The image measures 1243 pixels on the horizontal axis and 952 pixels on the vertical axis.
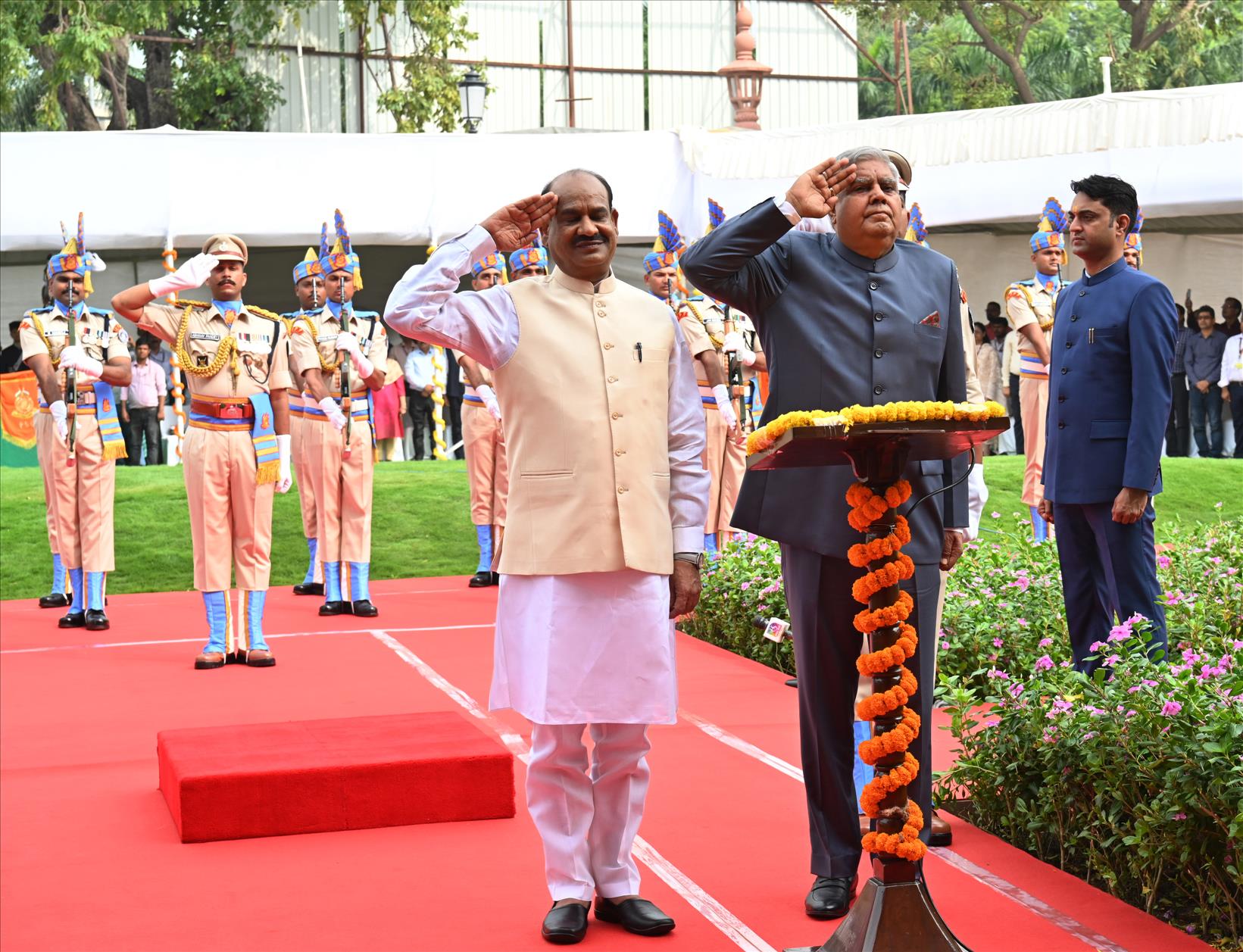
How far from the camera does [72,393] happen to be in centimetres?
1045

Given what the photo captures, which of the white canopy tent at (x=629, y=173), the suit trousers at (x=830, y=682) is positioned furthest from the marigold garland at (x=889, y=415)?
the white canopy tent at (x=629, y=173)

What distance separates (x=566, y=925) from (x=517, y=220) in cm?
185

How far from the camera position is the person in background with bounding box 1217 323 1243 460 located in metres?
16.9

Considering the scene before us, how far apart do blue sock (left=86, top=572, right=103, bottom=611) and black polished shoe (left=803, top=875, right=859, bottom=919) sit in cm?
726

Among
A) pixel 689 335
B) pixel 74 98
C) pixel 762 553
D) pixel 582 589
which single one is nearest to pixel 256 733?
pixel 582 589

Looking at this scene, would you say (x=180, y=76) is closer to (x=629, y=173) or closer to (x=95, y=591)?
(x=629, y=173)

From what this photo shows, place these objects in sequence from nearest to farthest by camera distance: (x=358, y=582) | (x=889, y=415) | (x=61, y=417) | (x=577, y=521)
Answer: (x=889, y=415), (x=577, y=521), (x=61, y=417), (x=358, y=582)

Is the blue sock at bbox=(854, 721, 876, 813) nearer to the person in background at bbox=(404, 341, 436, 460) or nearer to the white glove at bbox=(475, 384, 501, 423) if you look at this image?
the white glove at bbox=(475, 384, 501, 423)

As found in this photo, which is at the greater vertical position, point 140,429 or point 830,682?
point 830,682

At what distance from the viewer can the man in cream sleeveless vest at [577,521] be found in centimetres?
428

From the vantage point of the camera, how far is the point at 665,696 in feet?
14.3

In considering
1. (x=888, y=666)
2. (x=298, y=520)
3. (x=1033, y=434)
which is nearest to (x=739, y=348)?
(x=1033, y=434)

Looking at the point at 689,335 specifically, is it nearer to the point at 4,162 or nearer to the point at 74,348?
the point at 74,348

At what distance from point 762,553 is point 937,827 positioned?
494 cm
